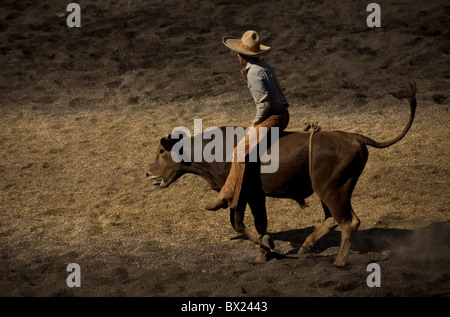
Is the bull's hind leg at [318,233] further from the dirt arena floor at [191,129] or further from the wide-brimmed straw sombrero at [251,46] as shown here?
the wide-brimmed straw sombrero at [251,46]

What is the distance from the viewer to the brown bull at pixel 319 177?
19.6 ft

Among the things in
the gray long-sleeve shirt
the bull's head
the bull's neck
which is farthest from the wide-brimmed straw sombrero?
the bull's head

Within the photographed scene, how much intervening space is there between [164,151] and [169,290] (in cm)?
168

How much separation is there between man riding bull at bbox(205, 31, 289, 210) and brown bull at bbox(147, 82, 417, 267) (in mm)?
122

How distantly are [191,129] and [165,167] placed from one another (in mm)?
3300

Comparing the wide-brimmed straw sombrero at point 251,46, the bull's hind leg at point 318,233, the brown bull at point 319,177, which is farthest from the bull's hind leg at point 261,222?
the wide-brimmed straw sombrero at point 251,46

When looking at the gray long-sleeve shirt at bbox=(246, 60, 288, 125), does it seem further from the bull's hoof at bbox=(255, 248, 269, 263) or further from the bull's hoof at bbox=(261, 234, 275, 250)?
the bull's hoof at bbox=(255, 248, 269, 263)

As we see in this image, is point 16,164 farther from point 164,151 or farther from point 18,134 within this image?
point 164,151

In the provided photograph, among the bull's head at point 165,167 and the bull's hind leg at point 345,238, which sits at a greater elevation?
the bull's head at point 165,167

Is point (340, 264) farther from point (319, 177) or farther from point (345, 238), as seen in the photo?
point (319, 177)

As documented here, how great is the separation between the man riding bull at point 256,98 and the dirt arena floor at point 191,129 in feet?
2.48

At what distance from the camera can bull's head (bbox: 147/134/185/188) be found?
6852 mm

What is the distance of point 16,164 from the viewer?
367 inches

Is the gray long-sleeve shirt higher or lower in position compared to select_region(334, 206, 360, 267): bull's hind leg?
higher
